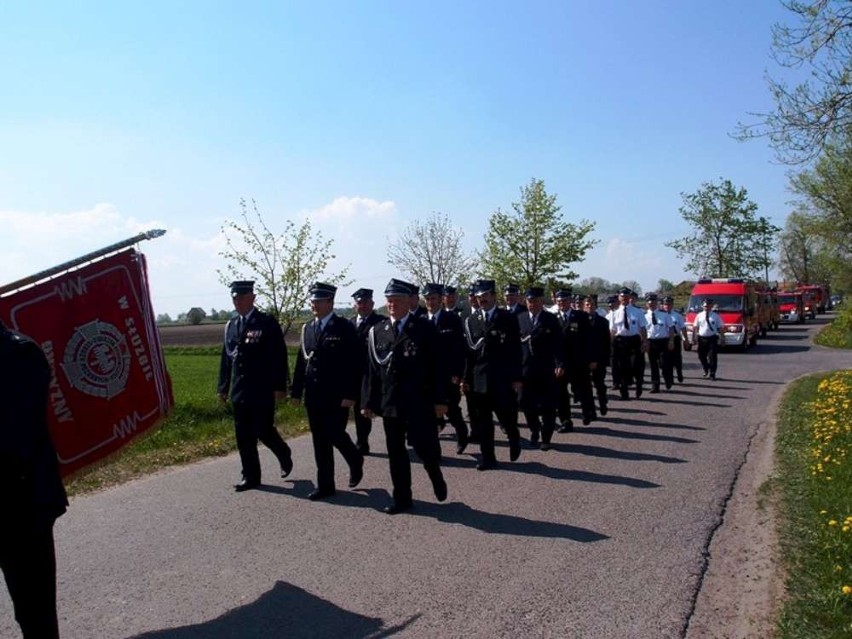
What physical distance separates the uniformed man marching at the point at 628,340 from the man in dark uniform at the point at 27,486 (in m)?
12.6

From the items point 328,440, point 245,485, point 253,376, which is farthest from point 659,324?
point 245,485

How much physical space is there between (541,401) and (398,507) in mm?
3846

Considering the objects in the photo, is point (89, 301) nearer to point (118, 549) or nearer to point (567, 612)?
point (118, 549)

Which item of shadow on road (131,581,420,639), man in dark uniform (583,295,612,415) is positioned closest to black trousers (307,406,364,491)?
shadow on road (131,581,420,639)

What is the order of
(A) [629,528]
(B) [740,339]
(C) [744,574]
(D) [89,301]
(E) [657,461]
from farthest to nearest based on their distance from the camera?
(B) [740,339]
(E) [657,461]
(A) [629,528]
(D) [89,301]
(C) [744,574]

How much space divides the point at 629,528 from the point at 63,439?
165 inches

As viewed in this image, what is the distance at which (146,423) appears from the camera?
5.93m

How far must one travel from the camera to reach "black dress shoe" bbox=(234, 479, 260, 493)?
768cm

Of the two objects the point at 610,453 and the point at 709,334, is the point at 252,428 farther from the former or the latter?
the point at 709,334

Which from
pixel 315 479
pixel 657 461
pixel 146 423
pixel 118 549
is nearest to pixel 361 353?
pixel 315 479

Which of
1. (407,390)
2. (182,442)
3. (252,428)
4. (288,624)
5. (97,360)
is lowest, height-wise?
(288,624)

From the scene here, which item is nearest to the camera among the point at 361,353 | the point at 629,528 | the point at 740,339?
the point at 629,528

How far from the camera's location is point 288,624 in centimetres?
443

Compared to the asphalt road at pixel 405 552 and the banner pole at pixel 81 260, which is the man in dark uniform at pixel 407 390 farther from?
the banner pole at pixel 81 260
